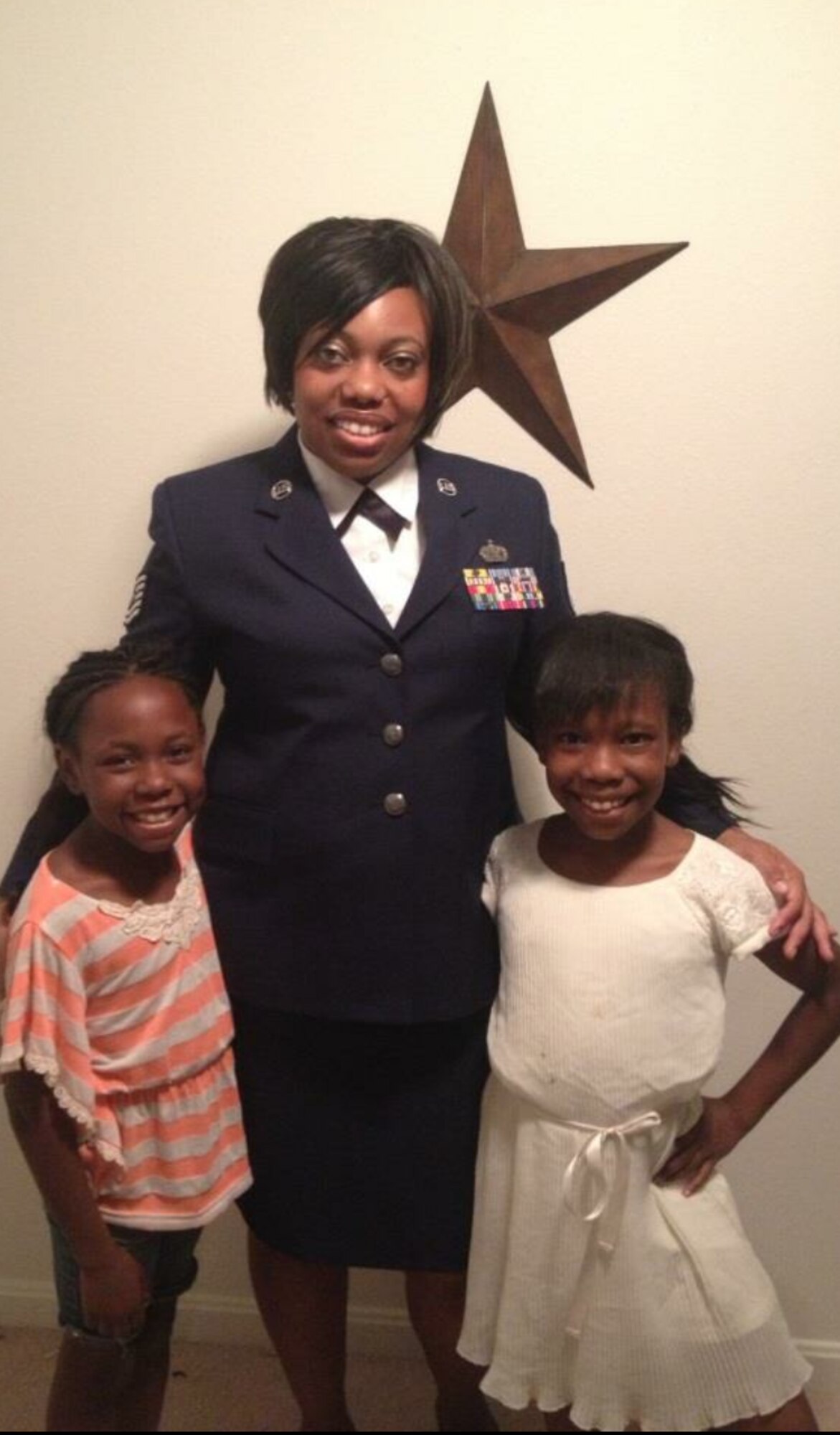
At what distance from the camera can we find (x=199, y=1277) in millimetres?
1800

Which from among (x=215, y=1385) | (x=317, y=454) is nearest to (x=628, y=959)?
(x=317, y=454)

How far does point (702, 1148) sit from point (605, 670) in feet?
1.61

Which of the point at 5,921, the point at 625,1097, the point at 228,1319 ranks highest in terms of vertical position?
the point at 5,921

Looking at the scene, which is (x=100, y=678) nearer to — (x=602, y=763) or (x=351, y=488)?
(x=351, y=488)

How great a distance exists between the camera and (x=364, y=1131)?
127 centimetres

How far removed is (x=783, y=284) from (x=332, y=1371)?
1413 mm

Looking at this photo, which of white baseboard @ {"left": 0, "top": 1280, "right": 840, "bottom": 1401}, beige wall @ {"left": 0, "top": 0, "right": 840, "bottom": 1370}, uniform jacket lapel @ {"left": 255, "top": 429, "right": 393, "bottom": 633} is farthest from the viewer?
white baseboard @ {"left": 0, "top": 1280, "right": 840, "bottom": 1401}

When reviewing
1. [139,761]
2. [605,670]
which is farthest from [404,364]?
[139,761]

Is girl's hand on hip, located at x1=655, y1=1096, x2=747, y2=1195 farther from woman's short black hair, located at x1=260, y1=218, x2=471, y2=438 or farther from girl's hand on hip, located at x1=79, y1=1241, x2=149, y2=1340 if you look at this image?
woman's short black hair, located at x1=260, y1=218, x2=471, y2=438

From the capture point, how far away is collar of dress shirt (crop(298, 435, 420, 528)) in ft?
3.92

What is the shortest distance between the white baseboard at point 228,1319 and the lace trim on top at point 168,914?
918mm

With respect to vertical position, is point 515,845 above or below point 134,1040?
above

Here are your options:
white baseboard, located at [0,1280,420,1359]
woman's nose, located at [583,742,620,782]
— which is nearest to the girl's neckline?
woman's nose, located at [583,742,620,782]

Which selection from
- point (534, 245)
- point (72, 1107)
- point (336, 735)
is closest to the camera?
point (72, 1107)
